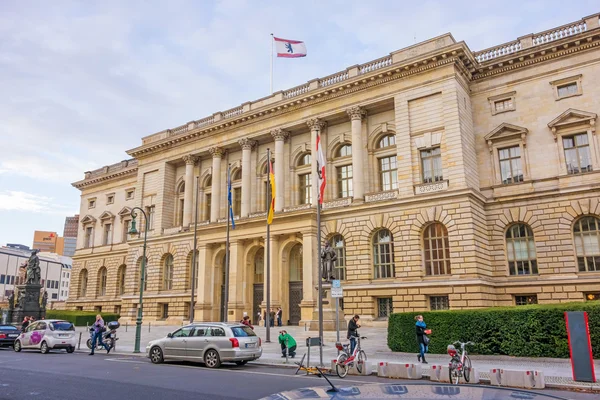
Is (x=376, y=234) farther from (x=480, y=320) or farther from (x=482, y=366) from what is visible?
(x=482, y=366)

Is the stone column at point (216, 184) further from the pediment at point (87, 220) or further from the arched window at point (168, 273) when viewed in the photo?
the pediment at point (87, 220)

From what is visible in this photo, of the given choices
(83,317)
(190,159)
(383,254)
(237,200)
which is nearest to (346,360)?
(383,254)

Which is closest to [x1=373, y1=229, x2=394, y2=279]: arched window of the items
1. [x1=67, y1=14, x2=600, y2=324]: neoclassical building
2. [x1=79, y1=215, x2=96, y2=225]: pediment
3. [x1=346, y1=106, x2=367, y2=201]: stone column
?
[x1=67, y1=14, x2=600, y2=324]: neoclassical building

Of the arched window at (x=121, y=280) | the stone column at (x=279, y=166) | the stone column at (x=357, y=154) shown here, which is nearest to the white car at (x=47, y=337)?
the stone column at (x=279, y=166)

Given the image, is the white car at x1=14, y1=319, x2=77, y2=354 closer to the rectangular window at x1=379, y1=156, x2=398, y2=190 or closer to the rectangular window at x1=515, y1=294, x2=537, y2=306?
the rectangular window at x1=379, y1=156, x2=398, y2=190

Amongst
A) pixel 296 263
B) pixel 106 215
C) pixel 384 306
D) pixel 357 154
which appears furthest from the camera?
pixel 106 215

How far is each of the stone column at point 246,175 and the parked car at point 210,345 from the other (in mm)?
21934

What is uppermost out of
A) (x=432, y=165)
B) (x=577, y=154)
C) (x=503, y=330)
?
(x=432, y=165)

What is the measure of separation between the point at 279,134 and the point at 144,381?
28.4 meters

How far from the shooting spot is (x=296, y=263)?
38094 mm

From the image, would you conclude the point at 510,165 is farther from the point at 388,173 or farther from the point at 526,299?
the point at 526,299

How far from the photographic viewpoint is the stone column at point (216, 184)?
1701 inches

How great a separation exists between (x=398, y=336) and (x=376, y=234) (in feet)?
47.2

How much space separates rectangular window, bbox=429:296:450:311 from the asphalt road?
1585 centimetres
